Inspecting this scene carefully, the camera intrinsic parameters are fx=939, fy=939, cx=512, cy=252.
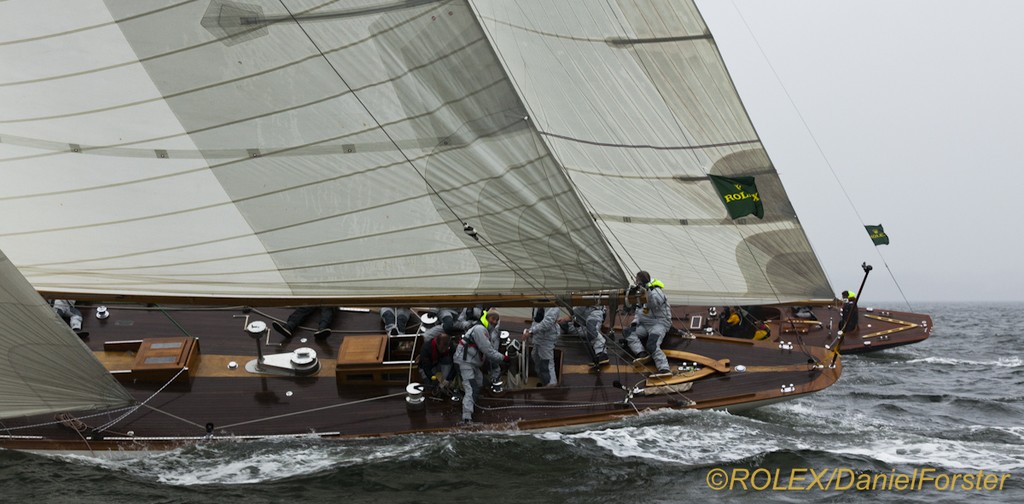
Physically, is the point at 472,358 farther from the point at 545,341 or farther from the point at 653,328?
the point at 653,328

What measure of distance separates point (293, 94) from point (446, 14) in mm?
1661

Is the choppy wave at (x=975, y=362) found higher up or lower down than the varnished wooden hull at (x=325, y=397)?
lower down

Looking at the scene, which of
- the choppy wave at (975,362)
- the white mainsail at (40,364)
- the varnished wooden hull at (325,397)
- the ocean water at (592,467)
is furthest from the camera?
the choppy wave at (975,362)

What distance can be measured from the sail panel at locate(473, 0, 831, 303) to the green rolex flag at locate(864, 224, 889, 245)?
7227mm

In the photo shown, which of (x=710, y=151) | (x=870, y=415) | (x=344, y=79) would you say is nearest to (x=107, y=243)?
(x=344, y=79)

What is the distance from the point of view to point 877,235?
19.8 m

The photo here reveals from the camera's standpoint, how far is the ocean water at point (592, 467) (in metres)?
9.16

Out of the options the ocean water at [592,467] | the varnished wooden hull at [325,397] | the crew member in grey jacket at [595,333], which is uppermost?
the crew member in grey jacket at [595,333]

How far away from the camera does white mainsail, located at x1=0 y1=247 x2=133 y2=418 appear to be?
8617mm

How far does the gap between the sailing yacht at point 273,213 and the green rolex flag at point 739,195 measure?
2504mm

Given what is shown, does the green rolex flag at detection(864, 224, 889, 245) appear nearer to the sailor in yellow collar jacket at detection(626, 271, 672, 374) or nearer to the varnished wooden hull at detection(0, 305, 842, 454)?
the varnished wooden hull at detection(0, 305, 842, 454)

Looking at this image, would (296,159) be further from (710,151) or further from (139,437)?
(710,151)

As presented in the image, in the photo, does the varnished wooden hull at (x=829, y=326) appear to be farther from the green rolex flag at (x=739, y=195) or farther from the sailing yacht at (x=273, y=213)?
the sailing yacht at (x=273, y=213)

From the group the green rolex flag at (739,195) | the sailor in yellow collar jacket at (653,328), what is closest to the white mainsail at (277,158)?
the sailor in yellow collar jacket at (653,328)
